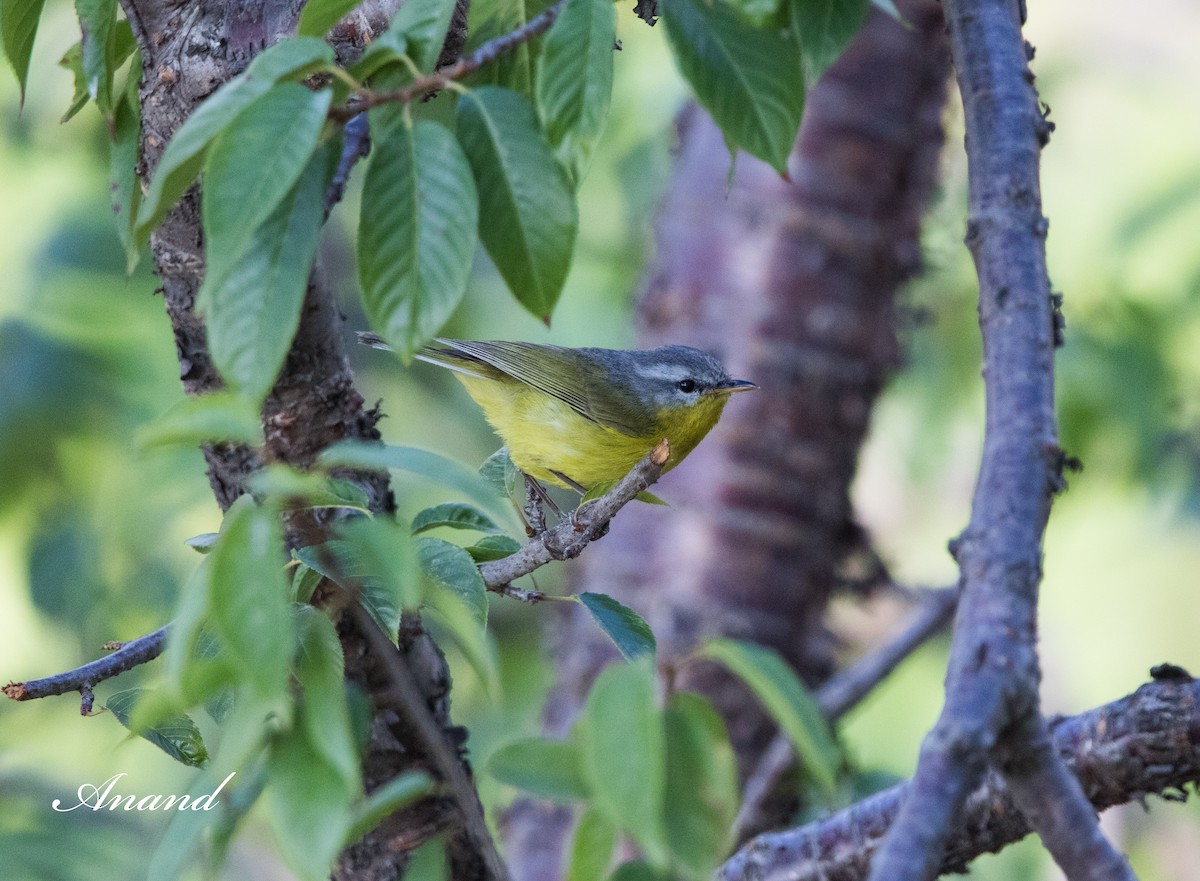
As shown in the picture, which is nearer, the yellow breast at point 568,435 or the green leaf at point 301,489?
the green leaf at point 301,489

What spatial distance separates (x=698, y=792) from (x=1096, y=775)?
1214 millimetres

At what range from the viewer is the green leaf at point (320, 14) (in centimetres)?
173

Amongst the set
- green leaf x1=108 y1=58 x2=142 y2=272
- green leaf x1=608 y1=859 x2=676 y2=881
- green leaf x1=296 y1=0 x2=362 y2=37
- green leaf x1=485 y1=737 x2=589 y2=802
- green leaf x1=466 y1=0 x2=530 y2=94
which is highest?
green leaf x1=108 y1=58 x2=142 y2=272

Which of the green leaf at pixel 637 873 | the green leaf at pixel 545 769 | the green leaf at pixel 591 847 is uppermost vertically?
the green leaf at pixel 545 769

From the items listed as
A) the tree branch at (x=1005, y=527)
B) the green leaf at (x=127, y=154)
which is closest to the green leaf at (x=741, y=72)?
the tree branch at (x=1005, y=527)

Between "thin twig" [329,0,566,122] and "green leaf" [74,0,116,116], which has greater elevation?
"green leaf" [74,0,116,116]

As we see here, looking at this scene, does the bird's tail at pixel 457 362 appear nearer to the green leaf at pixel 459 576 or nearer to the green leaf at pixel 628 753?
the green leaf at pixel 459 576

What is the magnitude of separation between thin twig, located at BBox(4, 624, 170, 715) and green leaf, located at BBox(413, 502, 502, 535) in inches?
19.6

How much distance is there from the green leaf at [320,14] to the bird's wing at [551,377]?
2552mm

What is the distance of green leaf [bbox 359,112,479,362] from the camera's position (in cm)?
156

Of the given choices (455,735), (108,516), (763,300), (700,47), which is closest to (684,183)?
(763,300)

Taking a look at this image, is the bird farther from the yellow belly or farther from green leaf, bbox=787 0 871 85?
green leaf, bbox=787 0 871 85

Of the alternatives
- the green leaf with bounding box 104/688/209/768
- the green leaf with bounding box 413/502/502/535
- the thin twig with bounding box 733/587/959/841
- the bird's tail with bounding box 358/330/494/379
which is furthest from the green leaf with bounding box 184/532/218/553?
the thin twig with bounding box 733/587/959/841

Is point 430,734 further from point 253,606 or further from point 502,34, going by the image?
point 502,34
